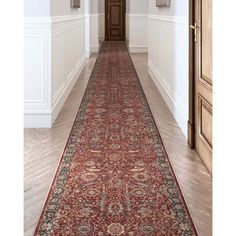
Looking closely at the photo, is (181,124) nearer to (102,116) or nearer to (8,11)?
(102,116)

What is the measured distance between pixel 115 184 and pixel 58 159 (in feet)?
2.70

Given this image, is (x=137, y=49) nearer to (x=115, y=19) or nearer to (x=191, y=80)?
(x=115, y=19)

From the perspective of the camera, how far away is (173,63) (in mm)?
5594

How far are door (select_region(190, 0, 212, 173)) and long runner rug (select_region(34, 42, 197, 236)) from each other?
0.36 meters

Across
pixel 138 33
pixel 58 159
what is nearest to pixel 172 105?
pixel 58 159

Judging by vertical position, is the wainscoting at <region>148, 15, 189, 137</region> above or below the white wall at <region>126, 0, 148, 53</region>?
below

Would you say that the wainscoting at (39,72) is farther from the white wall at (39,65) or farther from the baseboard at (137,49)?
the baseboard at (137,49)

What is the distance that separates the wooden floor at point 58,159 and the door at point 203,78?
18cm

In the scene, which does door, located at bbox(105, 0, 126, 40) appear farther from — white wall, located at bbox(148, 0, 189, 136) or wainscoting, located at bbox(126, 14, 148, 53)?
white wall, located at bbox(148, 0, 189, 136)

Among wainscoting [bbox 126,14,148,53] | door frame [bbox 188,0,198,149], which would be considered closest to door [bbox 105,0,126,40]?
wainscoting [bbox 126,14,148,53]

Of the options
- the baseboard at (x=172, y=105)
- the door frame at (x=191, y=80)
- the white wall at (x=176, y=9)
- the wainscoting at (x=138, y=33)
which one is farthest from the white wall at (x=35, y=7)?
the wainscoting at (x=138, y=33)

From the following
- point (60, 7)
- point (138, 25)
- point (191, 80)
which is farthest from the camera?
point (138, 25)

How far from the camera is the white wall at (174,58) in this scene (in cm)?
467

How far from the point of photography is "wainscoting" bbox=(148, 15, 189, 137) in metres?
4.70
